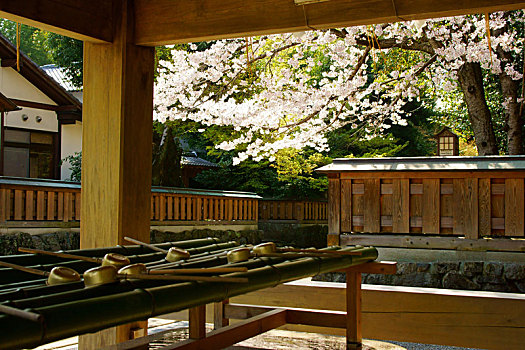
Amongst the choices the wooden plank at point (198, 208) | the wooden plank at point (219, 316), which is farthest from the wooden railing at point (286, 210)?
the wooden plank at point (219, 316)

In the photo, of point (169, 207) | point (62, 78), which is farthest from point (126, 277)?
point (62, 78)

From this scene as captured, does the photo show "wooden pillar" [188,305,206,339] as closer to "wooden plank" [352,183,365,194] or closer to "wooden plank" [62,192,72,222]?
"wooden plank" [352,183,365,194]

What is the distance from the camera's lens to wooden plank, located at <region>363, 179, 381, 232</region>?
6.84m

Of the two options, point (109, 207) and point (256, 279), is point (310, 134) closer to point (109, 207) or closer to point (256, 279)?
point (109, 207)

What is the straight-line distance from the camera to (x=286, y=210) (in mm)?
16766

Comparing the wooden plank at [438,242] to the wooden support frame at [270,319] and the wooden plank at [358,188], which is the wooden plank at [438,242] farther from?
the wooden support frame at [270,319]

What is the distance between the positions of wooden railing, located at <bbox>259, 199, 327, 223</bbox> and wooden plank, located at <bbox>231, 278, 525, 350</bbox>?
1358 cm

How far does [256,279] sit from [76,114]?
11905 mm

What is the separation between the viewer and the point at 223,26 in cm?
238

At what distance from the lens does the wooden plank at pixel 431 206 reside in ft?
21.8

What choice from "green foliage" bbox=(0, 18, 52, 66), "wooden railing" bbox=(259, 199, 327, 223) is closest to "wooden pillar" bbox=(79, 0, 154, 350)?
"wooden railing" bbox=(259, 199, 327, 223)

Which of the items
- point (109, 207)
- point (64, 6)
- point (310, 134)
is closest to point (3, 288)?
point (109, 207)

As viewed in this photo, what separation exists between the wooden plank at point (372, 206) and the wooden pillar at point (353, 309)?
14.6 ft

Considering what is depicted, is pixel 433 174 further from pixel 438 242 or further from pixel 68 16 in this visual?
pixel 68 16
